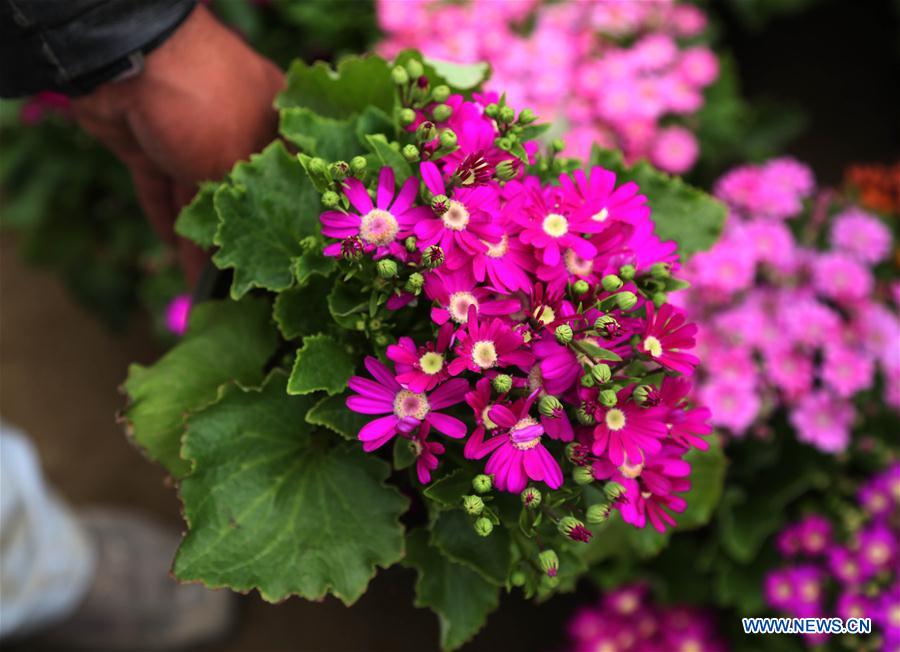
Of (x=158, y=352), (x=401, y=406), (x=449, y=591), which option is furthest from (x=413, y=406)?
(x=158, y=352)

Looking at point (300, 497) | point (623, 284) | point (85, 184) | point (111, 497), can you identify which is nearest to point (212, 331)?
→ point (300, 497)

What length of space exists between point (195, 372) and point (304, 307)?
5.3 inches

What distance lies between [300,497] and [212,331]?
18 cm

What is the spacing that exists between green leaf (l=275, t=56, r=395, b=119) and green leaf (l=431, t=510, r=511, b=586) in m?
0.38

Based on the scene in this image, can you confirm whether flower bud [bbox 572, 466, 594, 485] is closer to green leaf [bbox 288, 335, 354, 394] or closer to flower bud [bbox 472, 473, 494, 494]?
flower bud [bbox 472, 473, 494, 494]

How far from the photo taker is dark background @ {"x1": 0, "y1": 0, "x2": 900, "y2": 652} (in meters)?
1.97

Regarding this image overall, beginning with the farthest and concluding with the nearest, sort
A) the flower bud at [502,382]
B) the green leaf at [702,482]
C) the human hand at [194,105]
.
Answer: the green leaf at [702,482], the human hand at [194,105], the flower bud at [502,382]

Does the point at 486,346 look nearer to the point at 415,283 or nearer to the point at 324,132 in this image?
the point at 415,283

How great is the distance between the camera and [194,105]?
2.53 ft

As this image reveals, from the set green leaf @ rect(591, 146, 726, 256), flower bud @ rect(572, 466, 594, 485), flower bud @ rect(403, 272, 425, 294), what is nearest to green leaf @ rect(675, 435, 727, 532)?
green leaf @ rect(591, 146, 726, 256)

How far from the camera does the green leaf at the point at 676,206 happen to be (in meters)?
0.80

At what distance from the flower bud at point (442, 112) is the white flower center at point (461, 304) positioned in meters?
0.15

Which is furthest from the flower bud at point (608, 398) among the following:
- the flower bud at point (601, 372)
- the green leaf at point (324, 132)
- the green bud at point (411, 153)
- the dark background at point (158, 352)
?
the dark background at point (158, 352)

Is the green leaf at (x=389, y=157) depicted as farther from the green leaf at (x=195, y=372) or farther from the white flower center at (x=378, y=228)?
the green leaf at (x=195, y=372)
